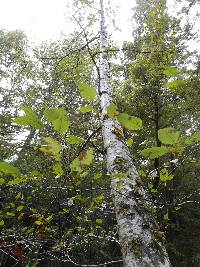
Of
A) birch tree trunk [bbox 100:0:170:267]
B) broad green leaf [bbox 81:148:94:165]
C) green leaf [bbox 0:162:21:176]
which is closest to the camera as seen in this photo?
green leaf [bbox 0:162:21:176]

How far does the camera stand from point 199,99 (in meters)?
7.52

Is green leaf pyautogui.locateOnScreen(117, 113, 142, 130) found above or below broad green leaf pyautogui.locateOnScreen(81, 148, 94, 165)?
above

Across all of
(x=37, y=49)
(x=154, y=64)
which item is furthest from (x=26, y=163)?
(x=37, y=49)

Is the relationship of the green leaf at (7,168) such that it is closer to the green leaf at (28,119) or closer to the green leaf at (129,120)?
the green leaf at (28,119)

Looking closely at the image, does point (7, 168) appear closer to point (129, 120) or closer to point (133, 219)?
point (129, 120)

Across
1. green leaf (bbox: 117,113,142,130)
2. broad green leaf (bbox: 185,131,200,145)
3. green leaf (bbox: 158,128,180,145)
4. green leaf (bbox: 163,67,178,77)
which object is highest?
green leaf (bbox: 163,67,178,77)

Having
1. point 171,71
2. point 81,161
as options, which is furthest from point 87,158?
point 171,71

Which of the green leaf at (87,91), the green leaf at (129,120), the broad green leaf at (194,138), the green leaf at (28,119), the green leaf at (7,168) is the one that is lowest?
the green leaf at (7,168)

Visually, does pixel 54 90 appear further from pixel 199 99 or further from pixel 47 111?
pixel 47 111

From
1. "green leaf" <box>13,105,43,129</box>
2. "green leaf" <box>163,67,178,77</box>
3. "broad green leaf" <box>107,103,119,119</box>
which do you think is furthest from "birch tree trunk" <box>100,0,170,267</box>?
"green leaf" <box>13,105,43,129</box>

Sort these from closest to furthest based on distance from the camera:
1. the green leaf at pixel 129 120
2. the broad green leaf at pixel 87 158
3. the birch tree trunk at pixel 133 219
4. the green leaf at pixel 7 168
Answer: the green leaf at pixel 7 168
the green leaf at pixel 129 120
the broad green leaf at pixel 87 158
the birch tree trunk at pixel 133 219

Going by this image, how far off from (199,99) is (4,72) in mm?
8803

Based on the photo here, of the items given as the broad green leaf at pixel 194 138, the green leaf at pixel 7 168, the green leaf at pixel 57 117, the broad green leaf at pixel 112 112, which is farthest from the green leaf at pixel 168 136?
the green leaf at pixel 7 168

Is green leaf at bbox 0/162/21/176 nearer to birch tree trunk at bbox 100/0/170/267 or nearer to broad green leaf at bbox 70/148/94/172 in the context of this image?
broad green leaf at bbox 70/148/94/172
